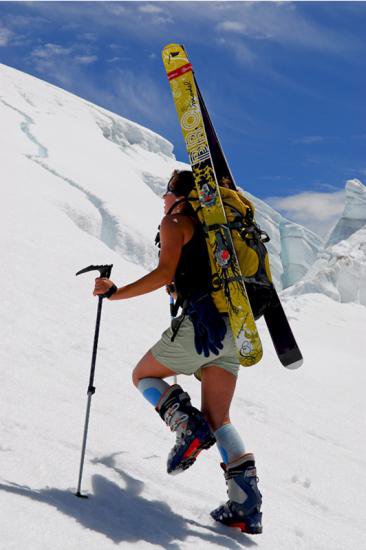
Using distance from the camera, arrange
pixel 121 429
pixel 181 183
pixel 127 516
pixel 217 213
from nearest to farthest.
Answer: pixel 127 516 < pixel 217 213 < pixel 181 183 < pixel 121 429

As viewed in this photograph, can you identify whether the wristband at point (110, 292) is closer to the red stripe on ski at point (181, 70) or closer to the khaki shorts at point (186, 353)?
the khaki shorts at point (186, 353)

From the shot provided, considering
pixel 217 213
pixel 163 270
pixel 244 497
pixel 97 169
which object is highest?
pixel 97 169

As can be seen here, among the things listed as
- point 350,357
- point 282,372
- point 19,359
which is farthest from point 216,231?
point 350,357

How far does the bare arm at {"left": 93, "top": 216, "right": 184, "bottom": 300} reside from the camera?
9.43 feet

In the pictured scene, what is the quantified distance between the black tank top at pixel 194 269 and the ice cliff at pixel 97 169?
340 inches

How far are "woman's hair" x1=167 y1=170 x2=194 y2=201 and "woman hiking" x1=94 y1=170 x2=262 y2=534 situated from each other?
5.1 inches

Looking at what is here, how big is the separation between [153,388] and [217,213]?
103cm

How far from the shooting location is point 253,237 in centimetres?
311

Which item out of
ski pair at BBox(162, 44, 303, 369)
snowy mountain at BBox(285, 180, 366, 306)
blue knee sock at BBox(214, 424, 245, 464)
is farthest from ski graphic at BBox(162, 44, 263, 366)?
snowy mountain at BBox(285, 180, 366, 306)

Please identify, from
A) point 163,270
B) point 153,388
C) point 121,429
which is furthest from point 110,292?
point 121,429

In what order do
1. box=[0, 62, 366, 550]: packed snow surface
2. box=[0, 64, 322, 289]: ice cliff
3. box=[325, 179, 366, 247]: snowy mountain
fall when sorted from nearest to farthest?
box=[0, 62, 366, 550]: packed snow surface < box=[0, 64, 322, 289]: ice cliff < box=[325, 179, 366, 247]: snowy mountain

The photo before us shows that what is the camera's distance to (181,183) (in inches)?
129

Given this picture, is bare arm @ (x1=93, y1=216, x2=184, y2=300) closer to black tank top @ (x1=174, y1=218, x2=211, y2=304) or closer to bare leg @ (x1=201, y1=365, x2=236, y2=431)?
black tank top @ (x1=174, y1=218, x2=211, y2=304)

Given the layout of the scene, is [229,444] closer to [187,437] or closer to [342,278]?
[187,437]
